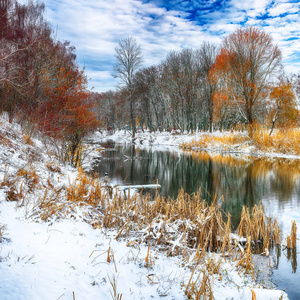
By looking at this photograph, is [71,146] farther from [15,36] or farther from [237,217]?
[237,217]

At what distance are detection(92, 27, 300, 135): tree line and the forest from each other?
9 cm

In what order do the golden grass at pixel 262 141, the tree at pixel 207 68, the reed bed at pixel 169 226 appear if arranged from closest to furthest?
the reed bed at pixel 169 226 → the golden grass at pixel 262 141 → the tree at pixel 207 68

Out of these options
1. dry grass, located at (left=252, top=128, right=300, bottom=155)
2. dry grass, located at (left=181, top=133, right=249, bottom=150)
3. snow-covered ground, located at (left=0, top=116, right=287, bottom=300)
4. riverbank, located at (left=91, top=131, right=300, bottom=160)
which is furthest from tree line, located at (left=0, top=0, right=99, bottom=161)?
dry grass, located at (left=181, top=133, right=249, bottom=150)

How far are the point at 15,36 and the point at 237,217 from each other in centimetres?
1347

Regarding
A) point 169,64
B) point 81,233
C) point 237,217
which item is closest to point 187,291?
point 81,233

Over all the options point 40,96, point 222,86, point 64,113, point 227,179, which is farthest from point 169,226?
point 222,86

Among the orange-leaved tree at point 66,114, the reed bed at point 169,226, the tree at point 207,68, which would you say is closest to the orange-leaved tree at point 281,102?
the tree at point 207,68

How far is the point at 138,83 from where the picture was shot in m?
45.6

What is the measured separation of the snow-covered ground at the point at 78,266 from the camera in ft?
8.29

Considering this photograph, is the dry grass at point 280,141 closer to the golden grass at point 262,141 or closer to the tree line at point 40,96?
the golden grass at point 262,141

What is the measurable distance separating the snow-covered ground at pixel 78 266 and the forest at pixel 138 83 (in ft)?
18.5

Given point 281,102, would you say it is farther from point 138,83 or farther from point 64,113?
point 138,83

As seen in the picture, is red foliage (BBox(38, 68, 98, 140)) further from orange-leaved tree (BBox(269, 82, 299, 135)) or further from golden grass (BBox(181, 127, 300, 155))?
orange-leaved tree (BBox(269, 82, 299, 135))

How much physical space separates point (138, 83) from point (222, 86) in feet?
58.8
